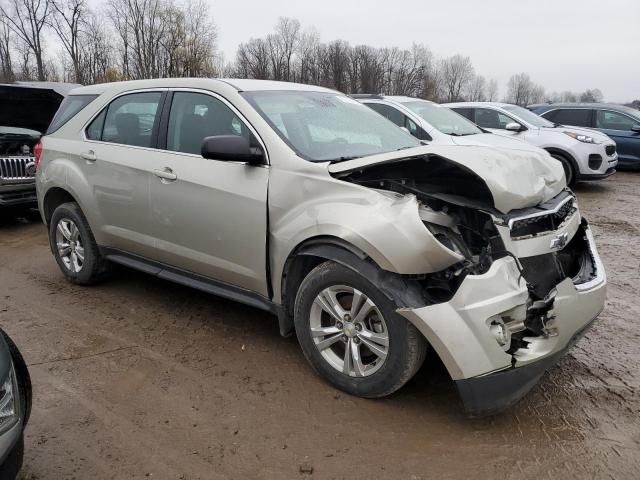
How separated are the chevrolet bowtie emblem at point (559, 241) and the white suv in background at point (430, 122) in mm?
5201

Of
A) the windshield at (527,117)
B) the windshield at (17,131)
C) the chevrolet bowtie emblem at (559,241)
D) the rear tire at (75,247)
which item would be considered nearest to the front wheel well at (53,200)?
the rear tire at (75,247)

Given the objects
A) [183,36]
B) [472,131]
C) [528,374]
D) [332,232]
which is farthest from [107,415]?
[183,36]

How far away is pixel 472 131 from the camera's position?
8969 millimetres

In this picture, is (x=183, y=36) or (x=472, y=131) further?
(x=183, y=36)

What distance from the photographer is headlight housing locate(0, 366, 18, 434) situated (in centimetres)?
197

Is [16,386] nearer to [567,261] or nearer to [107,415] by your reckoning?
[107,415]

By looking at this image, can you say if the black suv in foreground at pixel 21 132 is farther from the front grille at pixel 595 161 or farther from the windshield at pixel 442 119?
the front grille at pixel 595 161

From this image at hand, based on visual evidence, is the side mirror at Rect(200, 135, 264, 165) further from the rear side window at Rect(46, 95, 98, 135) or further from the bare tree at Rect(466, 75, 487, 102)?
the bare tree at Rect(466, 75, 487, 102)

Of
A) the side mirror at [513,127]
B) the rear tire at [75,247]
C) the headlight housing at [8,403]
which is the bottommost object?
the rear tire at [75,247]

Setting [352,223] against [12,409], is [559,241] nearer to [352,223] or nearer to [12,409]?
[352,223]

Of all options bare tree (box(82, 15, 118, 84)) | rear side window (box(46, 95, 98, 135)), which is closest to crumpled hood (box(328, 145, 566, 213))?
rear side window (box(46, 95, 98, 135))

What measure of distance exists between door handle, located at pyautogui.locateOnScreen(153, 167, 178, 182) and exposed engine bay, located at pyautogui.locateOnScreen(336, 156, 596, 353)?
143 centimetres

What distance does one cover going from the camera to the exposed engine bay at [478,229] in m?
2.70

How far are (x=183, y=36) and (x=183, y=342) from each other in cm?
4111
